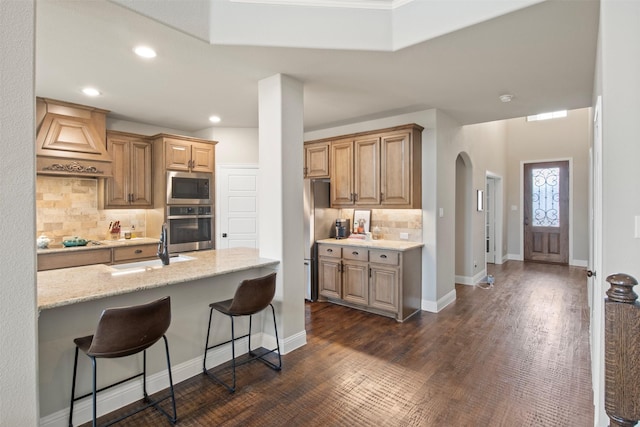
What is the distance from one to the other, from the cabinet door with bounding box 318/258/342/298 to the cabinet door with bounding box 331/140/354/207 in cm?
86

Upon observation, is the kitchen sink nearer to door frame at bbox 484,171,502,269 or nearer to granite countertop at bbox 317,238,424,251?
granite countertop at bbox 317,238,424,251

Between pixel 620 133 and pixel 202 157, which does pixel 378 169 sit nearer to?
pixel 202 157

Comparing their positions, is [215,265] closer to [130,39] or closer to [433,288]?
[130,39]

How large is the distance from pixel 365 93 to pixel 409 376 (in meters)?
2.83

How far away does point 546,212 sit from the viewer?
7.67 m

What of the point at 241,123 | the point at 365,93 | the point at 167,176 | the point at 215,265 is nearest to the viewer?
the point at 215,265

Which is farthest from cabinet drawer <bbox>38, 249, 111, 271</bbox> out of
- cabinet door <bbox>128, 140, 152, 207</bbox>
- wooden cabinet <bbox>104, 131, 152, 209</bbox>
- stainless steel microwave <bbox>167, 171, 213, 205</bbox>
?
stainless steel microwave <bbox>167, 171, 213, 205</bbox>

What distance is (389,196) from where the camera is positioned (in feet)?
14.5

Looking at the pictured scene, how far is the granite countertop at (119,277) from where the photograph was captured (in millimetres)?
1950

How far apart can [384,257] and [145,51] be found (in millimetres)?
3197

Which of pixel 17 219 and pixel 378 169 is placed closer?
pixel 17 219

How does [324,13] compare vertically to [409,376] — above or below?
above

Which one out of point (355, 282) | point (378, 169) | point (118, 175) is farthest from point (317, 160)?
point (118, 175)

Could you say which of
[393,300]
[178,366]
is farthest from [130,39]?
[393,300]
